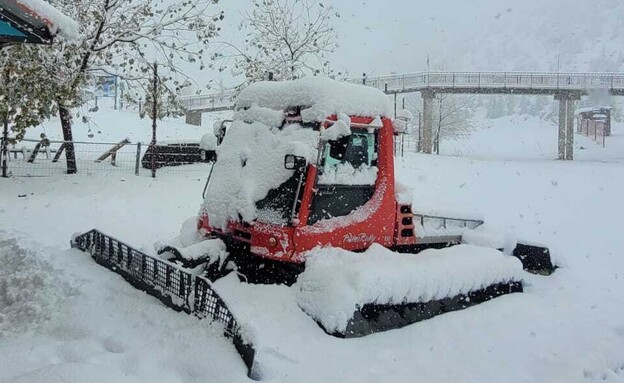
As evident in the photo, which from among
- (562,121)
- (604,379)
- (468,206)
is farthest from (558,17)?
(604,379)

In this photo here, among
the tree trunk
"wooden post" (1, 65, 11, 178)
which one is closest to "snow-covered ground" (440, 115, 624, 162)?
the tree trunk

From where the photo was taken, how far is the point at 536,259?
7.87 meters

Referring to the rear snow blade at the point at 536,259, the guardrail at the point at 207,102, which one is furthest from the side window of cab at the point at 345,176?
the guardrail at the point at 207,102

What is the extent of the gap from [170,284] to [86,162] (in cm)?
1340

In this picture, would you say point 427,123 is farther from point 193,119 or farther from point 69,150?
point 69,150

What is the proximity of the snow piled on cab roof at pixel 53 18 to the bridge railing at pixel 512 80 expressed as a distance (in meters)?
33.9

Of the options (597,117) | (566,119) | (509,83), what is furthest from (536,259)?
(597,117)

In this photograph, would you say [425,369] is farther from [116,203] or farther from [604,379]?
[116,203]

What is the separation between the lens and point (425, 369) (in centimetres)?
458

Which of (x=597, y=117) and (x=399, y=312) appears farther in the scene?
(x=597, y=117)

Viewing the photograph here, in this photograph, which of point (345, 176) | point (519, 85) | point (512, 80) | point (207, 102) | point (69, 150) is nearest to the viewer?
point (345, 176)

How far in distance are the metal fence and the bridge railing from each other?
74.3ft

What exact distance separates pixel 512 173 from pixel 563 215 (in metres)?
10.5

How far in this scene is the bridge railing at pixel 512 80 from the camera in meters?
38.5
